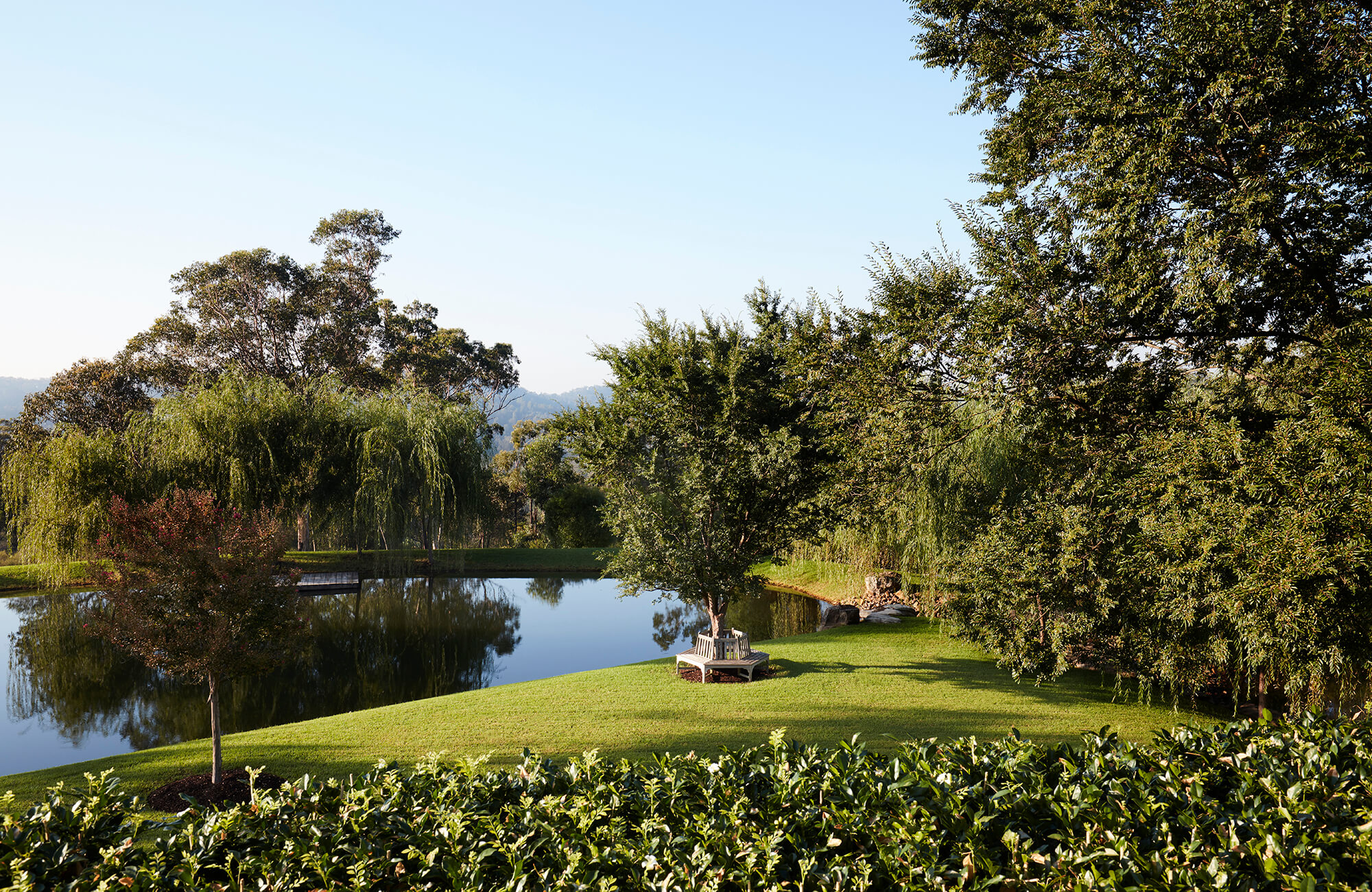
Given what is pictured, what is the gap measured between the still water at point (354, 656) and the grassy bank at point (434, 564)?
33.5 inches

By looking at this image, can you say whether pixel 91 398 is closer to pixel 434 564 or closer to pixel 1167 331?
pixel 434 564

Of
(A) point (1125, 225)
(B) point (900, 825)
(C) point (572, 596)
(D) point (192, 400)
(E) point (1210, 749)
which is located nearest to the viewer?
(B) point (900, 825)

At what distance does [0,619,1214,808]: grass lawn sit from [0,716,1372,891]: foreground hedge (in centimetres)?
351

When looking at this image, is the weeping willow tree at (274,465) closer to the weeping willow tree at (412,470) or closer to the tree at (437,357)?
the weeping willow tree at (412,470)

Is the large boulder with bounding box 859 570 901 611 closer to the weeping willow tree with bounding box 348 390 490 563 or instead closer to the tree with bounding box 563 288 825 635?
the tree with bounding box 563 288 825 635

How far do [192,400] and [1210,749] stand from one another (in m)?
25.1

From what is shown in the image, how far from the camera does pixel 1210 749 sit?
15.5 feet

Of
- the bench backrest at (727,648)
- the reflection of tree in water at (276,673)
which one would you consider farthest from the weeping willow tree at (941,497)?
the reflection of tree in water at (276,673)

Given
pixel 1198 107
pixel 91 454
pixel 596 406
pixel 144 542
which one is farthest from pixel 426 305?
pixel 1198 107

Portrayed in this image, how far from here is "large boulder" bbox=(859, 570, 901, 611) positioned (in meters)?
19.7

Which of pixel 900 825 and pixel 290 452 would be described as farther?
pixel 290 452

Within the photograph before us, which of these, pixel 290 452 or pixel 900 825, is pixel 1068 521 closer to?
pixel 900 825

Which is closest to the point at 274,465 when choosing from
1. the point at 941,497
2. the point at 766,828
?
the point at 941,497

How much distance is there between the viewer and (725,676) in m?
12.0
